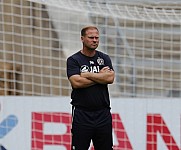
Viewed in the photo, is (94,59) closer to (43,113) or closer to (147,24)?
(43,113)

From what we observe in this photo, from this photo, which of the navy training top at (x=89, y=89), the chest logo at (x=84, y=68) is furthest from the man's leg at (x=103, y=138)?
the chest logo at (x=84, y=68)

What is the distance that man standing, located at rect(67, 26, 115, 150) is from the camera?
4094 mm

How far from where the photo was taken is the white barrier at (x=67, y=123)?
5797mm

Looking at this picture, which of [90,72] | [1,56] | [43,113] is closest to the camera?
[90,72]

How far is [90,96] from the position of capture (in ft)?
13.5

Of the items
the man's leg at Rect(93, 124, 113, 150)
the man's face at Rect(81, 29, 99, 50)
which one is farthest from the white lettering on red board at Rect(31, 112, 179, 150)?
the man's face at Rect(81, 29, 99, 50)

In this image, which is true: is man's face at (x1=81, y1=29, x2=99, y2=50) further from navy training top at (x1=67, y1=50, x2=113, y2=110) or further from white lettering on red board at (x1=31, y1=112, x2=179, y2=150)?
white lettering on red board at (x1=31, y1=112, x2=179, y2=150)

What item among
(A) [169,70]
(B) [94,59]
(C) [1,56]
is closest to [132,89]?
(A) [169,70]

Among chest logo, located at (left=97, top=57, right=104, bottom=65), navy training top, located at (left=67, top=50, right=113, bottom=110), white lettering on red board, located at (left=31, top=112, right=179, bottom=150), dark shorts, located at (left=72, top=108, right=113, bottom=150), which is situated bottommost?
white lettering on red board, located at (left=31, top=112, right=179, bottom=150)

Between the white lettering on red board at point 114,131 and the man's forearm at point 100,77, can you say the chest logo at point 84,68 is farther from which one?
the white lettering on red board at point 114,131

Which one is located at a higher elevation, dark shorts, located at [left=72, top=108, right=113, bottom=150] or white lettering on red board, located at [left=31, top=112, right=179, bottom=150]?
dark shorts, located at [left=72, top=108, right=113, bottom=150]

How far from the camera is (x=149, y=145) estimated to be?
19.2 feet

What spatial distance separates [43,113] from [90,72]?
71.3 inches

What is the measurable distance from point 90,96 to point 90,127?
244 millimetres
